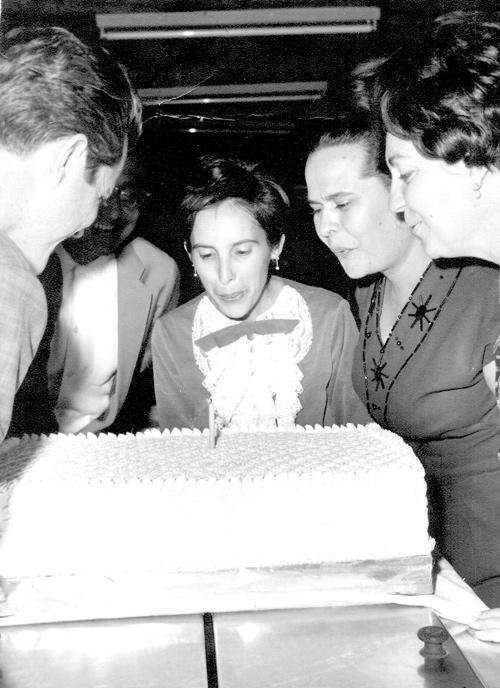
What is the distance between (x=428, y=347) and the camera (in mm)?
1428

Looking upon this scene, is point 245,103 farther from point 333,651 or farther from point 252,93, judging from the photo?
point 333,651

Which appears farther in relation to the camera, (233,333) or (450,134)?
(233,333)

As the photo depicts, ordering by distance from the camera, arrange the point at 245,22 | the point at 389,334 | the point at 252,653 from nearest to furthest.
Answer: the point at 252,653 < the point at 245,22 < the point at 389,334

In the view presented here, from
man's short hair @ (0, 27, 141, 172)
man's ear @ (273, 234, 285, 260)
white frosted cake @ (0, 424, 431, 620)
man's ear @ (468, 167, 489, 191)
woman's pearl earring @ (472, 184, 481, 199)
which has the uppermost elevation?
man's short hair @ (0, 27, 141, 172)

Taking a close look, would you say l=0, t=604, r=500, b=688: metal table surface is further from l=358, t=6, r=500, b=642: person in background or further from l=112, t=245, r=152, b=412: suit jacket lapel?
l=112, t=245, r=152, b=412: suit jacket lapel

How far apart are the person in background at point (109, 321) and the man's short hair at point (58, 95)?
31 centimetres

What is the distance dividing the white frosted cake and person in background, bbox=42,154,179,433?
0.45 m

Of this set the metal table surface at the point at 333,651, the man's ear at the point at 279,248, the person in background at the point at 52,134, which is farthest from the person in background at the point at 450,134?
the person in background at the point at 52,134

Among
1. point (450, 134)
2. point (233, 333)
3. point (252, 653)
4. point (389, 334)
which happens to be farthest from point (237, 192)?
point (252, 653)

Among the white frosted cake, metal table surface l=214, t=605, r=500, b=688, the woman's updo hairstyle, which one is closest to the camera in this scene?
metal table surface l=214, t=605, r=500, b=688

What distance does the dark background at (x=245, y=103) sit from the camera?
1354 millimetres

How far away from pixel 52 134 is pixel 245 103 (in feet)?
1.67

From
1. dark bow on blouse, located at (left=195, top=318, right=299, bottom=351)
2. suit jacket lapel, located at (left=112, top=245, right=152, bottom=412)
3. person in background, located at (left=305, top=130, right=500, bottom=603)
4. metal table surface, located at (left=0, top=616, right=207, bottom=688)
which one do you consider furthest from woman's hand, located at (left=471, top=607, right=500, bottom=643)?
suit jacket lapel, located at (left=112, top=245, right=152, bottom=412)

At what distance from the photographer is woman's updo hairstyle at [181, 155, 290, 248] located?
1.45 metres
